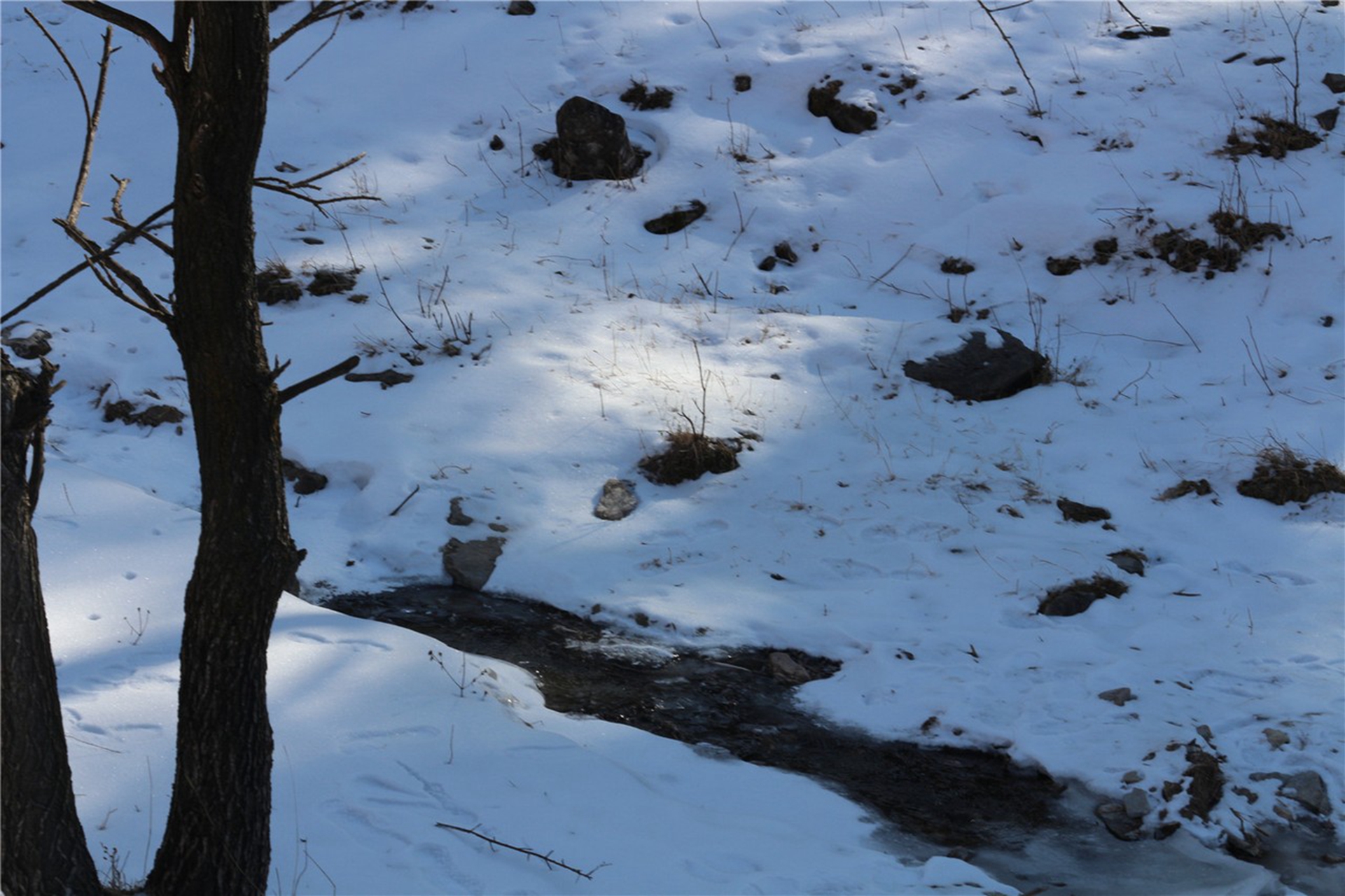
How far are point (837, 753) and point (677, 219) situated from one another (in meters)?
5.19

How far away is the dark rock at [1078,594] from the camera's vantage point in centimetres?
542

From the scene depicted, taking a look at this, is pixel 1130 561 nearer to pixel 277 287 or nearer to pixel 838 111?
pixel 838 111

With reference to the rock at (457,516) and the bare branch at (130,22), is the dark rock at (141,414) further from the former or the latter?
the bare branch at (130,22)

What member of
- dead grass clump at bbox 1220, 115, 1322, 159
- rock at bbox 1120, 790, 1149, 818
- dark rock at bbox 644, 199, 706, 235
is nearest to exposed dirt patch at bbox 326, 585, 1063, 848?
rock at bbox 1120, 790, 1149, 818

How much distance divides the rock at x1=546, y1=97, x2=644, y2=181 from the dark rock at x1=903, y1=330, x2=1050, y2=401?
3.16 meters

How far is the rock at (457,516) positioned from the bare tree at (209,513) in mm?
3236

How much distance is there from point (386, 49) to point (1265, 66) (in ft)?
24.7

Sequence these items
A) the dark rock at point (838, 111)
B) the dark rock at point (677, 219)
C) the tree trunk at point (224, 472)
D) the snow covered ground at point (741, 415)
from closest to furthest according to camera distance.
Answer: the tree trunk at point (224, 472), the snow covered ground at point (741, 415), the dark rock at point (677, 219), the dark rock at point (838, 111)

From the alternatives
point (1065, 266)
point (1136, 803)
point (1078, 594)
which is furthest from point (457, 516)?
point (1065, 266)

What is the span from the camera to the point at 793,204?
8.99m

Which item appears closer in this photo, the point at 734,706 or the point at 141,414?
the point at 734,706

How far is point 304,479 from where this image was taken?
20.9 ft

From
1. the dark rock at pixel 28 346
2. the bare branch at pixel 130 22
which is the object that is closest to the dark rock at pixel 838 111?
the dark rock at pixel 28 346

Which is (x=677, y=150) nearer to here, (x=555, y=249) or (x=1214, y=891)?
(x=555, y=249)
